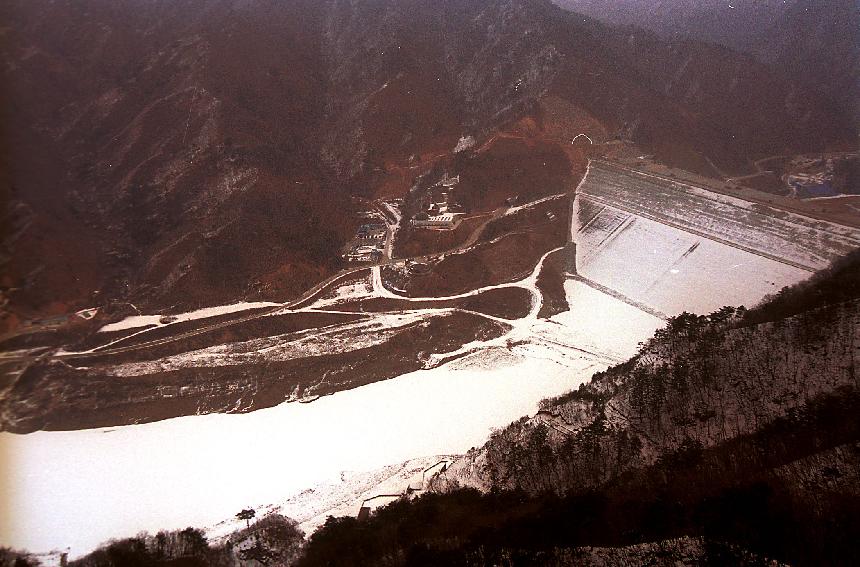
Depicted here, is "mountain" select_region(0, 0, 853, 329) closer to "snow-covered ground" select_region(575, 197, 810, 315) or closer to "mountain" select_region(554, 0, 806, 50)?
"snow-covered ground" select_region(575, 197, 810, 315)

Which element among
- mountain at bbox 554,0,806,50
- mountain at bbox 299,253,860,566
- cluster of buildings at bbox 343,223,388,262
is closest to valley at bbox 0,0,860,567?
mountain at bbox 299,253,860,566

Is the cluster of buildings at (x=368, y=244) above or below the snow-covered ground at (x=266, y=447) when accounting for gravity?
above

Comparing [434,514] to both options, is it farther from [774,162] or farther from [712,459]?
[774,162]

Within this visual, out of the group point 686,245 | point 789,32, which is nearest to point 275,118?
point 686,245

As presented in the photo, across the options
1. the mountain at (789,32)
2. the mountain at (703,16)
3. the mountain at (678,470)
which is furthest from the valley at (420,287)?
the mountain at (703,16)

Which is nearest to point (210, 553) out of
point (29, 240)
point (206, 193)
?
point (29, 240)

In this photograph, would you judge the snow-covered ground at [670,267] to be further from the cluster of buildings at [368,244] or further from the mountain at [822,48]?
the mountain at [822,48]
